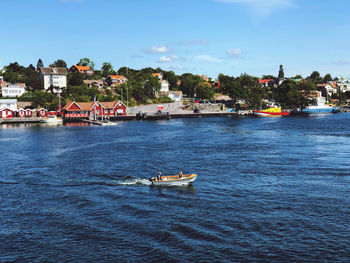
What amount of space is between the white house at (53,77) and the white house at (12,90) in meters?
12.3

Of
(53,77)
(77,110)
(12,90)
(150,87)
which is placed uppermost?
(53,77)

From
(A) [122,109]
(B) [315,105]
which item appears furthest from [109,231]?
(B) [315,105]

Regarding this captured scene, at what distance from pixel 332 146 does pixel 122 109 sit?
331ft

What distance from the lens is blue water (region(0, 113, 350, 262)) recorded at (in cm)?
2620

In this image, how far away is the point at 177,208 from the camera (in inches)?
1363

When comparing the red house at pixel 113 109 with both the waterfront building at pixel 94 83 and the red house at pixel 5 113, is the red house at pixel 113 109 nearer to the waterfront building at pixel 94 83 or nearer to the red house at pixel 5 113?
the red house at pixel 5 113

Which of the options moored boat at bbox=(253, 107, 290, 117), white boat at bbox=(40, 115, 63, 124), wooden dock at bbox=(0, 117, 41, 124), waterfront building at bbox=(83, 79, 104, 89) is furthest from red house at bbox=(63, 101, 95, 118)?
moored boat at bbox=(253, 107, 290, 117)

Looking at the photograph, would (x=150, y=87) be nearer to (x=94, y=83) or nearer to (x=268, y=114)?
(x=94, y=83)

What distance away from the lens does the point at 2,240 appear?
28.3 meters

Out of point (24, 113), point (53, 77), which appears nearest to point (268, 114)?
point (53, 77)

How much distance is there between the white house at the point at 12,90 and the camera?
159625mm

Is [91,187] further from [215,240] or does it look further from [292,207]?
[292,207]

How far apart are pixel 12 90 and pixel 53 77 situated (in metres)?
20.4

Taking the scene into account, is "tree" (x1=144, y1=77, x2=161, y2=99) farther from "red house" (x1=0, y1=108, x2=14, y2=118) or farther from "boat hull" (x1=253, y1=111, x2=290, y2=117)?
"red house" (x1=0, y1=108, x2=14, y2=118)
